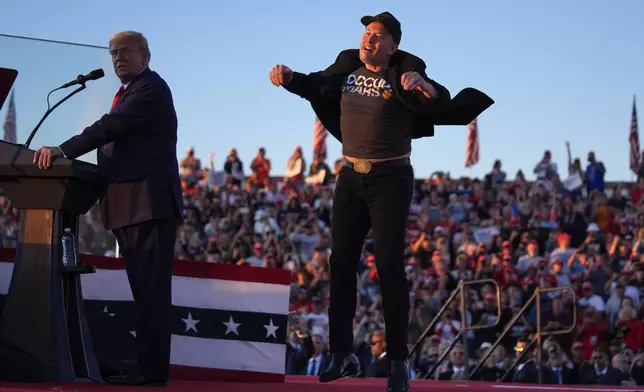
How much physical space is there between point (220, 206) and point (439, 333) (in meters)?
8.66

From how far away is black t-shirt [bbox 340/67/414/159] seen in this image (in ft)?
19.2

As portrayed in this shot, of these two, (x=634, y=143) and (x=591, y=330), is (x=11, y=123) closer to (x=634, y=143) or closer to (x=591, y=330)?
(x=591, y=330)

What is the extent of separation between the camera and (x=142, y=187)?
6.05 meters

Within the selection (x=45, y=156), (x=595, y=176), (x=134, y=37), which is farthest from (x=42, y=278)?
(x=595, y=176)

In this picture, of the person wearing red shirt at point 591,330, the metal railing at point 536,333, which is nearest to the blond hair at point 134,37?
the metal railing at point 536,333

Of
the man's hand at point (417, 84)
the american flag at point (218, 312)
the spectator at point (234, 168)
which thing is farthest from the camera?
the spectator at point (234, 168)

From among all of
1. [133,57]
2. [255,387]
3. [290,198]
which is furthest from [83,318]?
[290,198]

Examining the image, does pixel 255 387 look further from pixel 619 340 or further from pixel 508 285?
pixel 508 285

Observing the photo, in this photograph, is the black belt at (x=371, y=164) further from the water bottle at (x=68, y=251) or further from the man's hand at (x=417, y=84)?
the water bottle at (x=68, y=251)

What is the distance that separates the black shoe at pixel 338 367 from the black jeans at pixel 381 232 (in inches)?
11.0

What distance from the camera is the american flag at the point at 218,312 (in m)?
7.93

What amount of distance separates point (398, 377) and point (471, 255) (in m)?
11.9

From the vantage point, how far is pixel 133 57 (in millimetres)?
6137

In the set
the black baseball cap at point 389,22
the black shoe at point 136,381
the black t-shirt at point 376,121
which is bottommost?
the black shoe at point 136,381
